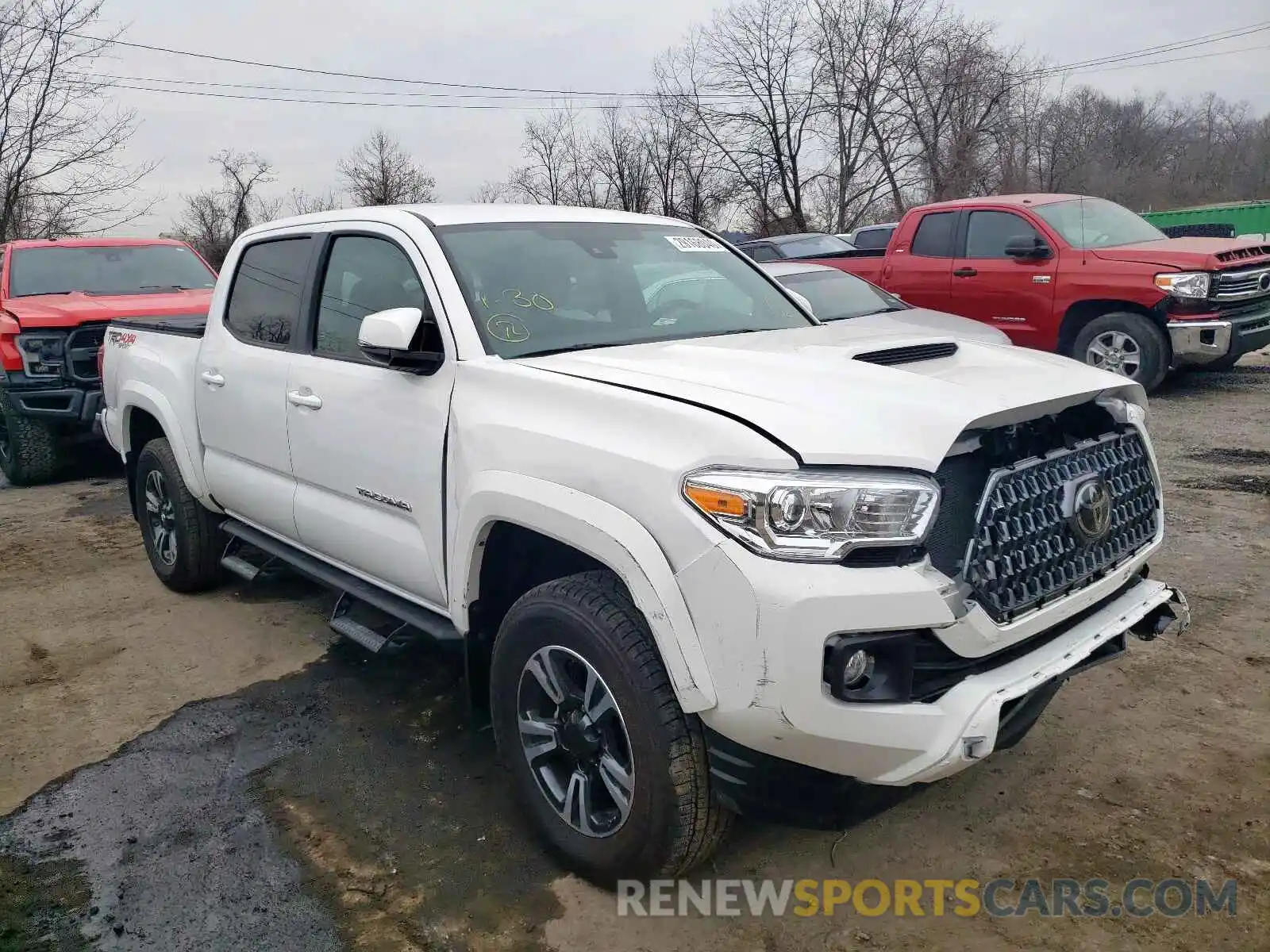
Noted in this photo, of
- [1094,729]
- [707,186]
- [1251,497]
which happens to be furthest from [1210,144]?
[1094,729]

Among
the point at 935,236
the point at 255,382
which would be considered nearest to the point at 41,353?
the point at 255,382

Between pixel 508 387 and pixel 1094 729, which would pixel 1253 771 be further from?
pixel 508 387

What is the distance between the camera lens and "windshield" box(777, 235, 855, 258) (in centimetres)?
1369

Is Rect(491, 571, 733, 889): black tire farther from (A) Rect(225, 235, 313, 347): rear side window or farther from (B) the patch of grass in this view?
(A) Rect(225, 235, 313, 347): rear side window

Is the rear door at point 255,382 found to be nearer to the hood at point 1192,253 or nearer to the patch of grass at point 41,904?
the patch of grass at point 41,904

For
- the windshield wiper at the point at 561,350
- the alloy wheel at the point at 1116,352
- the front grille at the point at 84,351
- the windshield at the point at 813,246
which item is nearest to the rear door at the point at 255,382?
the windshield wiper at the point at 561,350

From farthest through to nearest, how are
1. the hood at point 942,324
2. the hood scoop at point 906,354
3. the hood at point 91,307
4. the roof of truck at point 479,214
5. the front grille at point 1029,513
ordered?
the hood at point 91,307 < the hood at point 942,324 < the roof of truck at point 479,214 < the hood scoop at point 906,354 < the front grille at point 1029,513

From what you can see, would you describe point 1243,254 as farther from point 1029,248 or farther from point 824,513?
point 824,513

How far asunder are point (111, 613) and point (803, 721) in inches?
166

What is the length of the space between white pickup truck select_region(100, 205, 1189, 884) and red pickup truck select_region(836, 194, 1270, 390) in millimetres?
6118

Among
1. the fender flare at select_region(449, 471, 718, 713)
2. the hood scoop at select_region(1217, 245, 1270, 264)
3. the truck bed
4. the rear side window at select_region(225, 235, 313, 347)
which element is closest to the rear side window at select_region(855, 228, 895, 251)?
the hood scoop at select_region(1217, 245, 1270, 264)

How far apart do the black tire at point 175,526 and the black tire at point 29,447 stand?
11.5 feet

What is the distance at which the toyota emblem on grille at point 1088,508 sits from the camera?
2.44 metres

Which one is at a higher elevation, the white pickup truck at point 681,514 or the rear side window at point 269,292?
the rear side window at point 269,292
